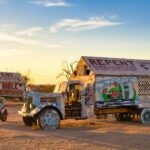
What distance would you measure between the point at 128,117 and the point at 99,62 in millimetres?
3797

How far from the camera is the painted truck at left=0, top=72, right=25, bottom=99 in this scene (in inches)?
1452

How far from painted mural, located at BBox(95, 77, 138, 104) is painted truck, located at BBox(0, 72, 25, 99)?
15600 mm

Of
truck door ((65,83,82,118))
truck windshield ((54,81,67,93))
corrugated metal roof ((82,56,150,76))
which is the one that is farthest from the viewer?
corrugated metal roof ((82,56,150,76))

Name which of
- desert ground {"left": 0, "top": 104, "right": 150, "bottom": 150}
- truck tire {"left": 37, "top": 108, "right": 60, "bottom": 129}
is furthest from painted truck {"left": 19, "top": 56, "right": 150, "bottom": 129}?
desert ground {"left": 0, "top": 104, "right": 150, "bottom": 150}

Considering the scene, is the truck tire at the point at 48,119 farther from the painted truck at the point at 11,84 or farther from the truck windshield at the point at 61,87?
the painted truck at the point at 11,84

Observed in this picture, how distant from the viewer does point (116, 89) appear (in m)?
22.1

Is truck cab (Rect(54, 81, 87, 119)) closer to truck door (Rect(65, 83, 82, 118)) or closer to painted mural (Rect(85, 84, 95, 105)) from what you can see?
truck door (Rect(65, 83, 82, 118))

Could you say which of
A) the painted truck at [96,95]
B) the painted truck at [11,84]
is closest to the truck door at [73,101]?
the painted truck at [96,95]

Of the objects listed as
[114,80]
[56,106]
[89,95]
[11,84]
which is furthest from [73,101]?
[11,84]

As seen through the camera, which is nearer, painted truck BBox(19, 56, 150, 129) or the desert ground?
the desert ground

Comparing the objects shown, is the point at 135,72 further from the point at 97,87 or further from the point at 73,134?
the point at 73,134

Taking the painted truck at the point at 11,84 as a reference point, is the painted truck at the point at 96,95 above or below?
below

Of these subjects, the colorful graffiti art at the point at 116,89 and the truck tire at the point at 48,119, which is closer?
the truck tire at the point at 48,119

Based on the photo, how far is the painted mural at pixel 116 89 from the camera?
2177 centimetres
